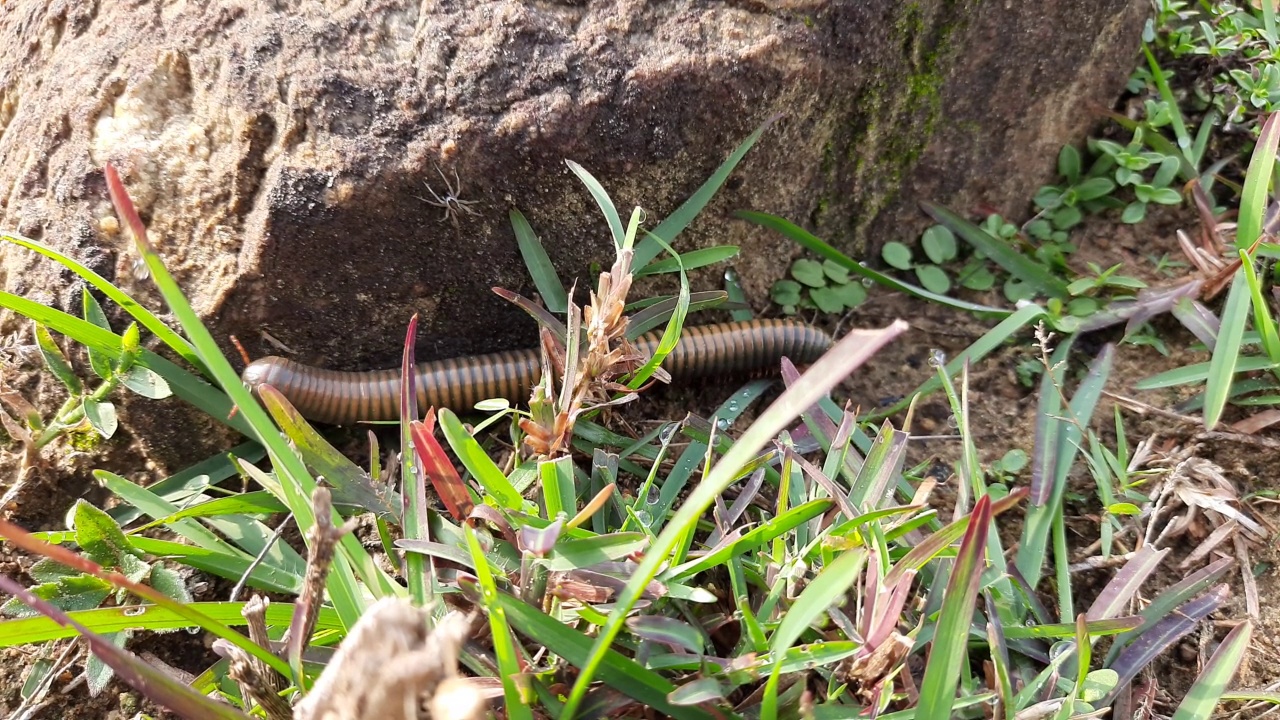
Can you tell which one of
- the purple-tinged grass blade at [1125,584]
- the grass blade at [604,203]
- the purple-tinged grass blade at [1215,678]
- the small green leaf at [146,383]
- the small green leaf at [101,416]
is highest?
the grass blade at [604,203]

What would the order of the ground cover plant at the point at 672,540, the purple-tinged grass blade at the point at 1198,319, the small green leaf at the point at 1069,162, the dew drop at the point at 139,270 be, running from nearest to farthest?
the ground cover plant at the point at 672,540 < the dew drop at the point at 139,270 < the purple-tinged grass blade at the point at 1198,319 < the small green leaf at the point at 1069,162

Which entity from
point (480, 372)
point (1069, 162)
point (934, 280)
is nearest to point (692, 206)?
point (480, 372)

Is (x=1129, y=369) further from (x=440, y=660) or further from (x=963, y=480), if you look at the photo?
(x=440, y=660)

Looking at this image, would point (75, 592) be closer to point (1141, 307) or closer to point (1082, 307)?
point (1082, 307)

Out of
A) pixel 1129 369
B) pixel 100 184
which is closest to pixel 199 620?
pixel 100 184

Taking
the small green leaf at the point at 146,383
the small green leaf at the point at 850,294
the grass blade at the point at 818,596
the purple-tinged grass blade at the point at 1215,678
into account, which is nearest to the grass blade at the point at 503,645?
the grass blade at the point at 818,596

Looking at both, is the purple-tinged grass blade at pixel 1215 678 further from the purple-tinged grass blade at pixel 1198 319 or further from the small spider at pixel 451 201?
the small spider at pixel 451 201

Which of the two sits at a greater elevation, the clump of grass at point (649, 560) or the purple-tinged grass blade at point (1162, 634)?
the clump of grass at point (649, 560)
